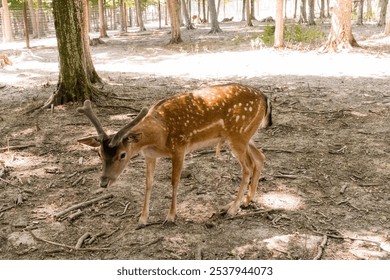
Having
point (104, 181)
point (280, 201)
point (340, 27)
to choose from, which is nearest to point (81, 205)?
point (104, 181)

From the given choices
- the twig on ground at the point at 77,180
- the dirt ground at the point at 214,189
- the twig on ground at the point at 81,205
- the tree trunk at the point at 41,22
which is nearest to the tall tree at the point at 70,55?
the dirt ground at the point at 214,189

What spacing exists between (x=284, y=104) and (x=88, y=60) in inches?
214

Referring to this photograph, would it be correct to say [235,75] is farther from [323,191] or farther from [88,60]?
[323,191]

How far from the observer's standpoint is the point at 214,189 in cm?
569

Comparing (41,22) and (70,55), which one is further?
(41,22)

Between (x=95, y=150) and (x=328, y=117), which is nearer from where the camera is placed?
(x=95, y=150)

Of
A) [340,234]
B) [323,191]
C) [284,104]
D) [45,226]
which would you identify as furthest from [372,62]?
[45,226]

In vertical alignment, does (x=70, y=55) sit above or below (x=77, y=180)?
above

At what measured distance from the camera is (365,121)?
27.1 feet

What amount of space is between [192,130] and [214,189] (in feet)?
4.09

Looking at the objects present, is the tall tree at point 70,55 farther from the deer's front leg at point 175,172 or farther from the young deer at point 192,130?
the deer's front leg at point 175,172

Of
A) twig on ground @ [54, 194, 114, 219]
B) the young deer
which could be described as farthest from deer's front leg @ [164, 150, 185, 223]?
twig on ground @ [54, 194, 114, 219]

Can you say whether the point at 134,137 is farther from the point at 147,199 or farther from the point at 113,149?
the point at 147,199

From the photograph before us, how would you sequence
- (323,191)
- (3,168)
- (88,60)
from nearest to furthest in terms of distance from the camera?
(323,191)
(3,168)
(88,60)
